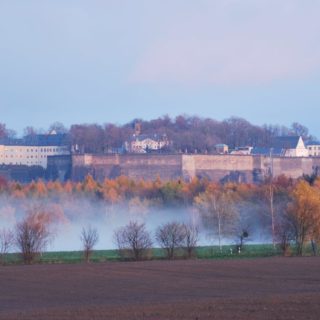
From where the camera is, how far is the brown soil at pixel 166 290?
26672mm

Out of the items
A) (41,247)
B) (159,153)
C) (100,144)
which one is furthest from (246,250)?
(100,144)

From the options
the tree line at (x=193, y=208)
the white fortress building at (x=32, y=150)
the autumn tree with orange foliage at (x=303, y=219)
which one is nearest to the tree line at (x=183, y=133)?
the white fortress building at (x=32, y=150)

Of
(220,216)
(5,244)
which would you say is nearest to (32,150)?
(220,216)

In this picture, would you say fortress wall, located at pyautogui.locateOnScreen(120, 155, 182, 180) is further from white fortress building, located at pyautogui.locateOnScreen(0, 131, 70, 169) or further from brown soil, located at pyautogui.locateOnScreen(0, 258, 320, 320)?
brown soil, located at pyautogui.locateOnScreen(0, 258, 320, 320)

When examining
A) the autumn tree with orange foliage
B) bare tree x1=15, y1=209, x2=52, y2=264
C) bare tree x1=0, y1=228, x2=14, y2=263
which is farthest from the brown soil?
the autumn tree with orange foliage

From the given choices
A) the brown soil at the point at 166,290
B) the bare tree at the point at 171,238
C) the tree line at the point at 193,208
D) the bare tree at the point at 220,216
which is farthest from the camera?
the bare tree at the point at 220,216

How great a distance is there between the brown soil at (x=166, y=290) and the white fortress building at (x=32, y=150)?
305 ft

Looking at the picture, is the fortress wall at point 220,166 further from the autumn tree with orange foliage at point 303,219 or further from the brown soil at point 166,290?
the brown soil at point 166,290

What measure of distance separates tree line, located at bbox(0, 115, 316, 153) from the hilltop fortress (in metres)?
12.3

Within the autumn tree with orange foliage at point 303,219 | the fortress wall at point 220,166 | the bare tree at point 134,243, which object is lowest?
the bare tree at point 134,243

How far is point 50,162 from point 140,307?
322 ft

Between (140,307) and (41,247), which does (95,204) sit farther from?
(140,307)

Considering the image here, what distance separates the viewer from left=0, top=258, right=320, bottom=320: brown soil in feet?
87.5

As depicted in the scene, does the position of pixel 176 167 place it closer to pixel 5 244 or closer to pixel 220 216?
pixel 220 216
